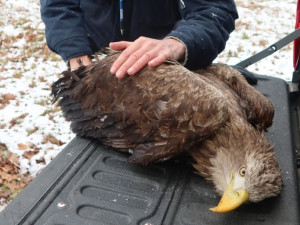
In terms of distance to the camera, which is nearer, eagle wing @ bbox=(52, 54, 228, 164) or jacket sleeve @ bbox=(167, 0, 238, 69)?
eagle wing @ bbox=(52, 54, 228, 164)

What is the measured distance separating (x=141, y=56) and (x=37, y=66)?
5086 mm

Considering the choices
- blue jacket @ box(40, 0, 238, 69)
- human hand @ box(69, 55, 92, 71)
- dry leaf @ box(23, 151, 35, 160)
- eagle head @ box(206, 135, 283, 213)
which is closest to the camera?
eagle head @ box(206, 135, 283, 213)

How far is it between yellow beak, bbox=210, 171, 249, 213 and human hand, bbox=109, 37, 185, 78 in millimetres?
926

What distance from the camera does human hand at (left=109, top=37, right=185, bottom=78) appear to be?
2.64 m

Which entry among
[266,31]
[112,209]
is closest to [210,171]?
[112,209]

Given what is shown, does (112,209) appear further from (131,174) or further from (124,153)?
(124,153)

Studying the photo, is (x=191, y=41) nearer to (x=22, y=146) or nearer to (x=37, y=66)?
(x=22, y=146)

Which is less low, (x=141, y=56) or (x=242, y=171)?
(x=141, y=56)

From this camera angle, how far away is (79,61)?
3393 mm

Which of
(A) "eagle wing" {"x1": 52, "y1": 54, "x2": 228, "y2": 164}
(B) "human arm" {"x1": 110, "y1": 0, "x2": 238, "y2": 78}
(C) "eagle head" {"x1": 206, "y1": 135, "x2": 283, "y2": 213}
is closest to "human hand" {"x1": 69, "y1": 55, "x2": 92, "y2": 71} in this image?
(A) "eagle wing" {"x1": 52, "y1": 54, "x2": 228, "y2": 164}

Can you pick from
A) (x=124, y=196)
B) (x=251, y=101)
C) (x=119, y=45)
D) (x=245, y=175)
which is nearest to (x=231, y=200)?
(x=245, y=175)

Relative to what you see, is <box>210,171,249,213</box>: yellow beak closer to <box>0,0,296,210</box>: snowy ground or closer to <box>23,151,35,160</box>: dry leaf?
<box>0,0,296,210</box>: snowy ground

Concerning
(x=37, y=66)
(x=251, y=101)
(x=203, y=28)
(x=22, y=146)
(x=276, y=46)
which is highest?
(x=203, y=28)

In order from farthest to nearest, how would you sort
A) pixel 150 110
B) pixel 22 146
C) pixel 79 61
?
pixel 22 146 < pixel 79 61 < pixel 150 110
